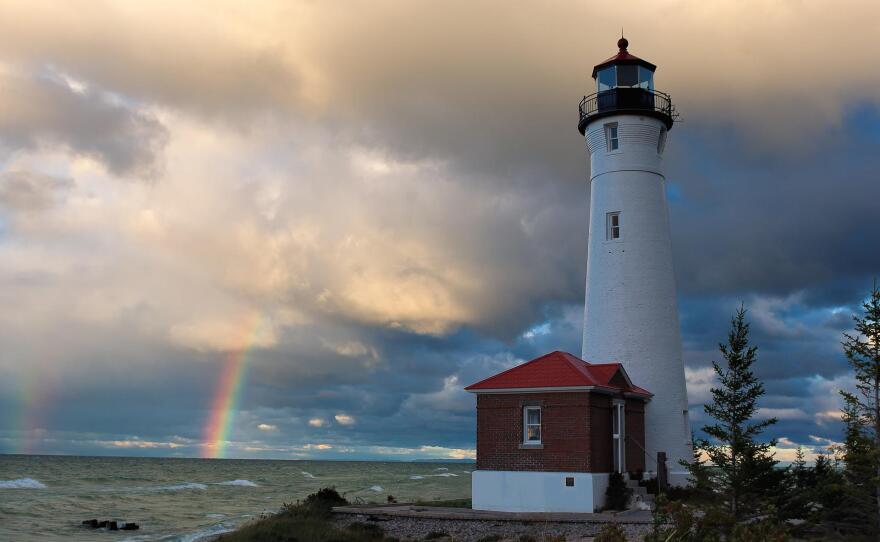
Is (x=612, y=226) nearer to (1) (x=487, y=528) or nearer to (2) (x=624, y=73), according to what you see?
(2) (x=624, y=73)

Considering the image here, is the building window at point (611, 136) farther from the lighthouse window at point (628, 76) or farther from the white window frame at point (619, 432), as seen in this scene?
the white window frame at point (619, 432)

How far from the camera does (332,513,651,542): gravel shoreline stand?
19.1m

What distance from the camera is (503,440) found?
23953 mm

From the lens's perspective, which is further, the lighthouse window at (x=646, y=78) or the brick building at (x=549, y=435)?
the lighthouse window at (x=646, y=78)

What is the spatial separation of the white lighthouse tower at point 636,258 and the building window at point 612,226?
0.03 metres

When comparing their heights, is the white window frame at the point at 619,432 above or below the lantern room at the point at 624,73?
below

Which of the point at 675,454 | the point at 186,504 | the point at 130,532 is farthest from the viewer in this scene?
the point at 186,504

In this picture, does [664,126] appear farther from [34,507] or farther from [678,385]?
[34,507]

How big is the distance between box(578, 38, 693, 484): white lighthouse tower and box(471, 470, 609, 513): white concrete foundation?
473cm

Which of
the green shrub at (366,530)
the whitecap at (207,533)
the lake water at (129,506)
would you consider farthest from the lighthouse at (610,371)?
the lake water at (129,506)

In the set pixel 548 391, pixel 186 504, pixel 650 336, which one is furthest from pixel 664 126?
pixel 186 504

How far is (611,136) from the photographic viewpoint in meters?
28.3

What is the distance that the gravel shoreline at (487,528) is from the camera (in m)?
19.1

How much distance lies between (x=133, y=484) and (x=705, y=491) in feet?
178
